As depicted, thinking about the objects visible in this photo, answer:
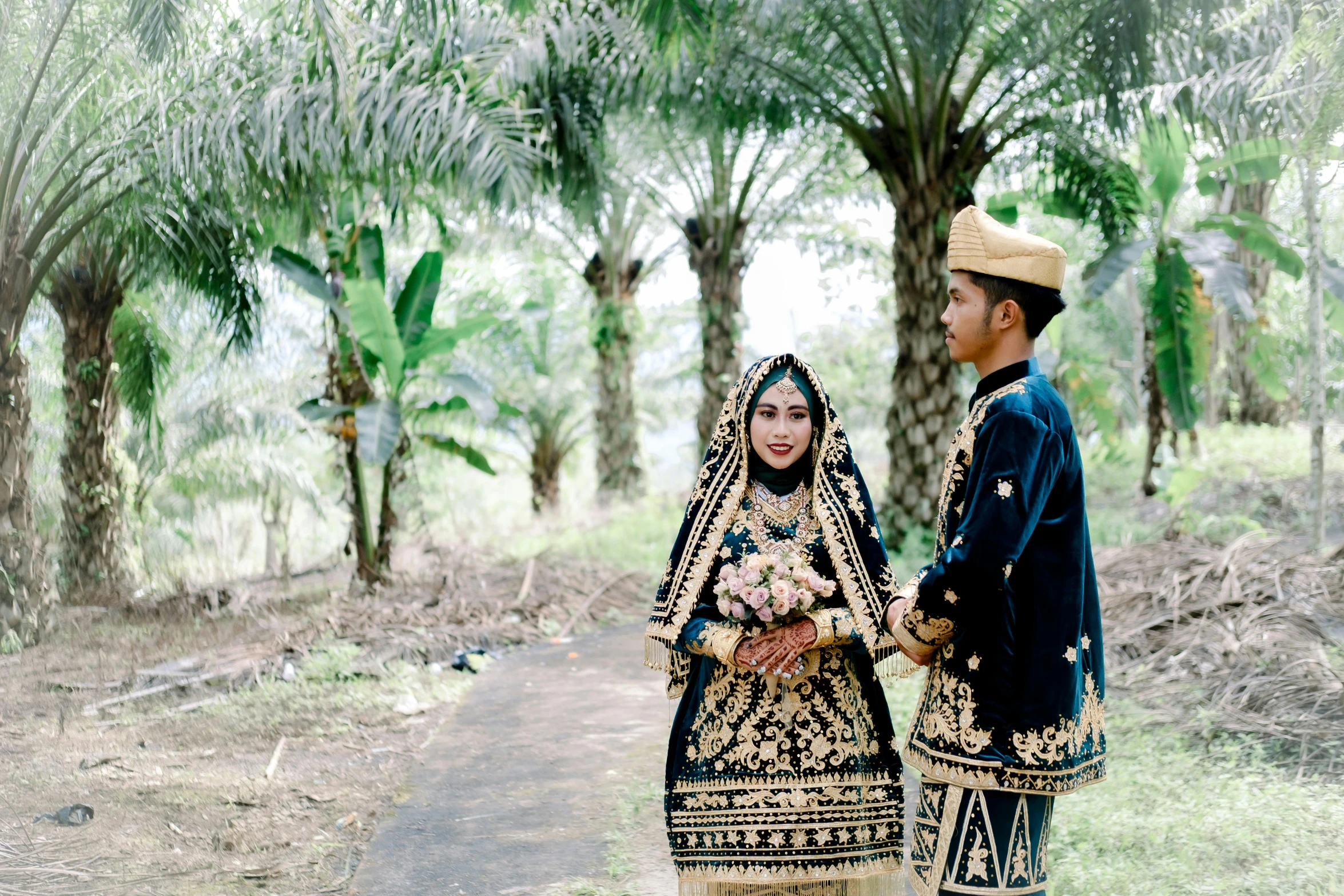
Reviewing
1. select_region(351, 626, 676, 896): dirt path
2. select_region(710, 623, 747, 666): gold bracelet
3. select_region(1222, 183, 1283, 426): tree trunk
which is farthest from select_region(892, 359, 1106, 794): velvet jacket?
select_region(1222, 183, 1283, 426): tree trunk

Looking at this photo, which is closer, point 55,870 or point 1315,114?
point 55,870

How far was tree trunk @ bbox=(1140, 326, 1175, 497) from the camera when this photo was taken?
11.7 metres

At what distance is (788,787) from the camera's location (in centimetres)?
276

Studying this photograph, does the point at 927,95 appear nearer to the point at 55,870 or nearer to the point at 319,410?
the point at 319,410

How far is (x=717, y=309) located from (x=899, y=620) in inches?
438

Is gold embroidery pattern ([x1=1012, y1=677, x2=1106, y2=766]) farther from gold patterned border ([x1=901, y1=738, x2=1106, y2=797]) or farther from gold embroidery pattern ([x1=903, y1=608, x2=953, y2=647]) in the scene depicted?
gold embroidery pattern ([x1=903, y1=608, x2=953, y2=647])

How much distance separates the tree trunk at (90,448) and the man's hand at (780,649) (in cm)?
793

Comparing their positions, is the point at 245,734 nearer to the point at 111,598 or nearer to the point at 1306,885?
the point at 111,598

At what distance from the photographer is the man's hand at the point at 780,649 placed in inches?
106

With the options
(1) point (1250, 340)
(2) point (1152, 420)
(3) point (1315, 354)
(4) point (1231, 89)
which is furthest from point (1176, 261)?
(1) point (1250, 340)

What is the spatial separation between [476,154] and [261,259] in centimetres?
290

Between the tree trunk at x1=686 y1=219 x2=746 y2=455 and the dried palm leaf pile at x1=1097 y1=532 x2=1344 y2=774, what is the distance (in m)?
6.50

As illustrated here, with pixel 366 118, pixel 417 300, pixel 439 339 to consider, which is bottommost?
pixel 439 339

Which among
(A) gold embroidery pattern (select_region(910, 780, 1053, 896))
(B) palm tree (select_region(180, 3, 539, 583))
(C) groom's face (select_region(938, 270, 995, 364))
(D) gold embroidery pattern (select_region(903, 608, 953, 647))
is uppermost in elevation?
(B) palm tree (select_region(180, 3, 539, 583))
